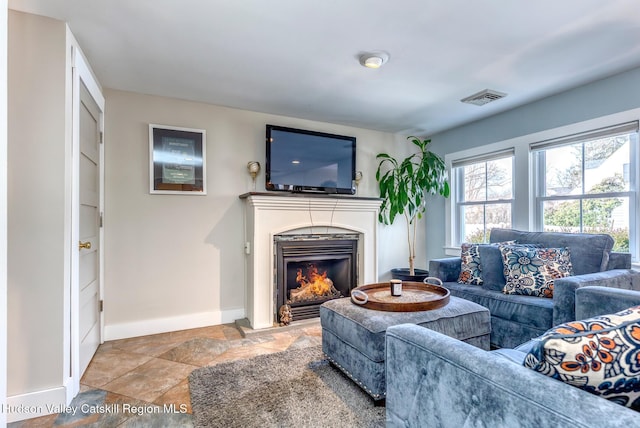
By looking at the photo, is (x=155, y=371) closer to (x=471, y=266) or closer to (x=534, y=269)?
(x=471, y=266)

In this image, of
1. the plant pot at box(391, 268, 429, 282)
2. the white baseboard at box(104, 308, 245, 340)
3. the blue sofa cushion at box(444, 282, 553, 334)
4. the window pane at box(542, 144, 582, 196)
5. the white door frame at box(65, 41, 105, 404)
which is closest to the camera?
the white door frame at box(65, 41, 105, 404)

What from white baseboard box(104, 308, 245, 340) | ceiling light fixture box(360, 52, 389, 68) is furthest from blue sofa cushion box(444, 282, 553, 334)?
white baseboard box(104, 308, 245, 340)

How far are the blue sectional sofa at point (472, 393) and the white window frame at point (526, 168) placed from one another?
225 cm

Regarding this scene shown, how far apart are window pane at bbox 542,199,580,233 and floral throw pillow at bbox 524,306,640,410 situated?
106 inches

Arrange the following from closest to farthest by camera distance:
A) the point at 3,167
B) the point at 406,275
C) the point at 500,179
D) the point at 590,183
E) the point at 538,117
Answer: the point at 3,167 < the point at 590,183 < the point at 538,117 < the point at 500,179 < the point at 406,275

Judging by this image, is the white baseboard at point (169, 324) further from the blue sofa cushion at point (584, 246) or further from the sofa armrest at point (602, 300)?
the blue sofa cushion at point (584, 246)

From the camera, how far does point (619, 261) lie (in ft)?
7.96

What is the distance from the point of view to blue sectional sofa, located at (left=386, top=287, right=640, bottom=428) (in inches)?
26.0

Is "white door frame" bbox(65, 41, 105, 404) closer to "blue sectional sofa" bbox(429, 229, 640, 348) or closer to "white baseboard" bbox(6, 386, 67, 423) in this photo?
"white baseboard" bbox(6, 386, 67, 423)

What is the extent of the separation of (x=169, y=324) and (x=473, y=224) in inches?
141

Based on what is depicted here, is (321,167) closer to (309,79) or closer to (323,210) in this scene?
(323,210)

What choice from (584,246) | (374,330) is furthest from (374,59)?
(584,246)

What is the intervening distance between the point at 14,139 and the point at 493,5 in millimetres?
2743

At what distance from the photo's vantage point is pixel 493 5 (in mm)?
1765
